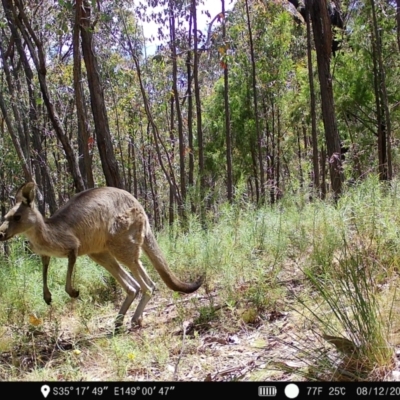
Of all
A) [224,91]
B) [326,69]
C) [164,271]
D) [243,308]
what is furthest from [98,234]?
[224,91]

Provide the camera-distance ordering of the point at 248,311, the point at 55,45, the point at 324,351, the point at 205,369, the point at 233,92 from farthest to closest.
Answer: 1. the point at 233,92
2. the point at 55,45
3. the point at 248,311
4. the point at 205,369
5. the point at 324,351

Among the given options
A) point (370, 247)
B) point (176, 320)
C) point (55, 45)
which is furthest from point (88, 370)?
point (55, 45)

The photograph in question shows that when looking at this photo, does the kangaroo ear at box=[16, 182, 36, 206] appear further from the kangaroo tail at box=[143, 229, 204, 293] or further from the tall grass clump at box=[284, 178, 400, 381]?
the tall grass clump at box=[284, 178, 400, 381]

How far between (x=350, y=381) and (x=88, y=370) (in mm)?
2343

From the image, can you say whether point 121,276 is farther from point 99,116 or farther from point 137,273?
point 99,116

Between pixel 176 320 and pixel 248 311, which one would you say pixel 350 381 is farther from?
pixel 176 320

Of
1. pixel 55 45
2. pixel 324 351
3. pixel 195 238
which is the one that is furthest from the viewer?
pixel 55 45

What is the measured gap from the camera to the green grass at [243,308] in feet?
11.7

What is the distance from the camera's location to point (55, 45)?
19594 mm
